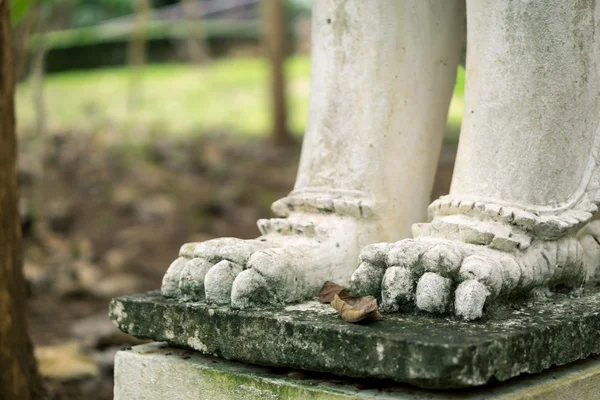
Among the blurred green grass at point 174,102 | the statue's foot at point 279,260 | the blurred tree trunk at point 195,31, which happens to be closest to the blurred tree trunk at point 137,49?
the blurred green grass at point 174,102

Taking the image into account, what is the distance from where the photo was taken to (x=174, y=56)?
13820mm

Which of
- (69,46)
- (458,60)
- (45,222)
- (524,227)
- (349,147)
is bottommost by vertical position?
(45,222)

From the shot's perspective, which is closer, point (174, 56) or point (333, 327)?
point (333, 327)

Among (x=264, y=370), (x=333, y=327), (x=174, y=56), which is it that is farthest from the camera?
(x=174, y=56)

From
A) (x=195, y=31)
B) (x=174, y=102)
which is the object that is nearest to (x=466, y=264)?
(x=174, y=102)

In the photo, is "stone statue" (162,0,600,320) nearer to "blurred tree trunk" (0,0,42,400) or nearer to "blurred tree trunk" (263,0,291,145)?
"blurred tree trunk" (0,0,42,400)

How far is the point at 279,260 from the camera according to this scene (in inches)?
69.9

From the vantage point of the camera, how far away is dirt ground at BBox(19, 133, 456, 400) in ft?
11.5

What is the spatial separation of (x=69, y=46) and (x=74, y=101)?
12.8ft

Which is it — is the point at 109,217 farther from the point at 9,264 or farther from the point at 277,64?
the point at 9,264

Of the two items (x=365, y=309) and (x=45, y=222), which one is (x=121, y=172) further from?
(x=365, y=309)

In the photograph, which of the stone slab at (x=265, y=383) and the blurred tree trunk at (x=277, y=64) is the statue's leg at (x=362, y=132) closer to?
the stone slab at (x=265, y=383)

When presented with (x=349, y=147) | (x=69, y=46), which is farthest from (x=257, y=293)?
(x=69, y=46)

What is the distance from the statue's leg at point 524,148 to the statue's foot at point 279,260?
0.16 meters
